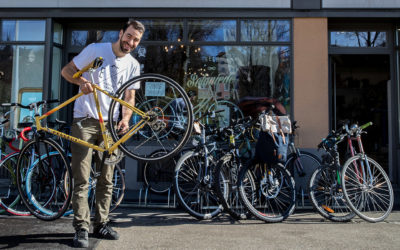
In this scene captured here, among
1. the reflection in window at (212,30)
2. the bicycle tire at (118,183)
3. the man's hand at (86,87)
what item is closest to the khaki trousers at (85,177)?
the man's hand at (86,87)

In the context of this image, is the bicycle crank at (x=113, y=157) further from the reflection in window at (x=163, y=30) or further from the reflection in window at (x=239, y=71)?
the reflection in window at (x=163, y=30)

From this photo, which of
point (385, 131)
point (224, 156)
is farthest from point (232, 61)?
point (385, 131)

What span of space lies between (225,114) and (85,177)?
4.00 metres

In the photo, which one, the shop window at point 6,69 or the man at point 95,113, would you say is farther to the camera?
the shop window at point 6,69

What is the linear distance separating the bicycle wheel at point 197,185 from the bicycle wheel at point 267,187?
32 cm

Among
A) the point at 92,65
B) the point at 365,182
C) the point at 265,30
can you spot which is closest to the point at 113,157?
the point at 92,65

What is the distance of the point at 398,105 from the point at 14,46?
7845mm

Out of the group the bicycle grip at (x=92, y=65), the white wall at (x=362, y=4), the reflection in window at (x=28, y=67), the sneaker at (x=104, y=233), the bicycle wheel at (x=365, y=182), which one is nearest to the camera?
the bicycle grip at (x=92, y=65)

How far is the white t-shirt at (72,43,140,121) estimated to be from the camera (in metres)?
3.53

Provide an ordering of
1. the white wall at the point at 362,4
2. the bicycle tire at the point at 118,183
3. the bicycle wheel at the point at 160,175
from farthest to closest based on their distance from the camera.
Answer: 1. the white wall at the point at 362,4
2. the bicycle wheel at the point at 160,175
3. the bicycle tire at the point at 118,183

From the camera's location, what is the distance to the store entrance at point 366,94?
744 centimetres

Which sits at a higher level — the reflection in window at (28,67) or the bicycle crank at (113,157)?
the reflection in window at (28,67)

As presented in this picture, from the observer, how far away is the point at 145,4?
697 centimetres

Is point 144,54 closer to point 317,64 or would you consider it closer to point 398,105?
point 317,64
